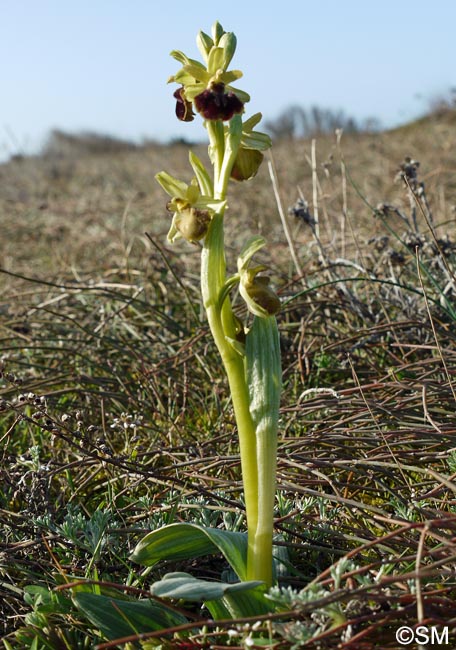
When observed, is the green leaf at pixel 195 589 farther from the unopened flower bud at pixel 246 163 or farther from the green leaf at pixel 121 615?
the unopened flower bud at pixel 246 163

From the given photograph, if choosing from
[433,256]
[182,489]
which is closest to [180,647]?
[182,489]

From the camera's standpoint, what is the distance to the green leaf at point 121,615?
128 cm

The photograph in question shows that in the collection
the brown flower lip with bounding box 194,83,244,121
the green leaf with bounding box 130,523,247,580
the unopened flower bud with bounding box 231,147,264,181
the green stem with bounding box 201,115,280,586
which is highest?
the brown flower lip with bounding box 194,83,244,121

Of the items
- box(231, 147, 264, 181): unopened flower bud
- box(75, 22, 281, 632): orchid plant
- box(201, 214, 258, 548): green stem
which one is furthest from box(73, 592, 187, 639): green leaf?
box(231, 147, 264, 181): unopened flower bud

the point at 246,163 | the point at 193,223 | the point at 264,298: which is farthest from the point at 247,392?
the point at 246,163

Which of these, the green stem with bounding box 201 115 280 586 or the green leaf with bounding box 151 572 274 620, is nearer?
the green leaf with bounding box 151 572 274 620

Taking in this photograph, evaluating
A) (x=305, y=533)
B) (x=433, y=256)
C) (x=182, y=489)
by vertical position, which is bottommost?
(x=305, y=533)

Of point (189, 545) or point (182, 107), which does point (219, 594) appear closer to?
point (189, 545)

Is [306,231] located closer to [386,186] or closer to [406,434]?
[386,186]

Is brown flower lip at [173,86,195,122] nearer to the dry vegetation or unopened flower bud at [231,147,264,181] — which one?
unopened flower bud at [231,147,264,181]

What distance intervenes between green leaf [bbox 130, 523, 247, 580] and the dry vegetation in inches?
4.5

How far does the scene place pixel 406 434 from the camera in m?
1.86

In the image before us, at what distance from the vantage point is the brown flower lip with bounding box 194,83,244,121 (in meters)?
1.32

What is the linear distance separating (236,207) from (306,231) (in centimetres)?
157
